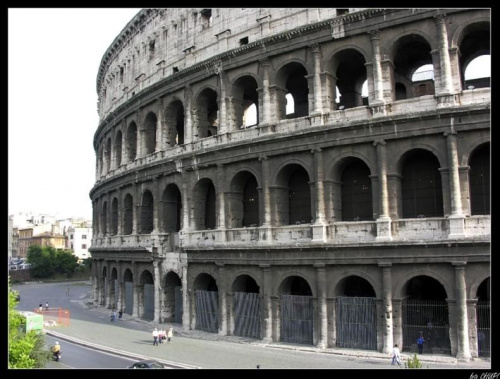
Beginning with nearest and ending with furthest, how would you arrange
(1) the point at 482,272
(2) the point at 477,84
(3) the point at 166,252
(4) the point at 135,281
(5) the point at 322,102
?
(1) the point at 482,272, (5) the point at 322,102, (2) the point at 477,84, (3) the point at 166,252, (4) the point at 135,281

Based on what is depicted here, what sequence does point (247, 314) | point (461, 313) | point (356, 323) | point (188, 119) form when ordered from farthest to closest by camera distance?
point (188, 119) < point (247, 314) < point (356, 323) < point (461, 313)

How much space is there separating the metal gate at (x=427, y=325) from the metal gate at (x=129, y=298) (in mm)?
16345

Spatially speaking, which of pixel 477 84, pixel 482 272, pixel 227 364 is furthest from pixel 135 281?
pixel 477 84

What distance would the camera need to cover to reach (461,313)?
1809 cm

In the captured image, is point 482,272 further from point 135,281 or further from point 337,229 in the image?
point 135,281

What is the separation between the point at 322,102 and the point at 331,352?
9.91 m

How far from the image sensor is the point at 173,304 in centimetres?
2730

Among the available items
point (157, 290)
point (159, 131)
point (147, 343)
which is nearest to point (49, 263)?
point (157, 290)

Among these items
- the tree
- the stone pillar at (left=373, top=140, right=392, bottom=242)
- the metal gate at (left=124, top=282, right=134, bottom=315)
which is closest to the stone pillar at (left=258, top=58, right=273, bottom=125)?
the stone pillar at (left=373, top=140, right=392, bottom=242)

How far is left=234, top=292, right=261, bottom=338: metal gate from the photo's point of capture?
2247cm

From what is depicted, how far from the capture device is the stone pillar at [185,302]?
2498cm

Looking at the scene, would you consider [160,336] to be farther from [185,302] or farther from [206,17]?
[206,17]

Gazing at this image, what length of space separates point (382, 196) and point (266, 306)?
670cm

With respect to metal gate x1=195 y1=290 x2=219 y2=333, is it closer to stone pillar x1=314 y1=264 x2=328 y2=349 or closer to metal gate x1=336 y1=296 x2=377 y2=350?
stone pillar x1=314 y1=264 x2=328 y2=349
